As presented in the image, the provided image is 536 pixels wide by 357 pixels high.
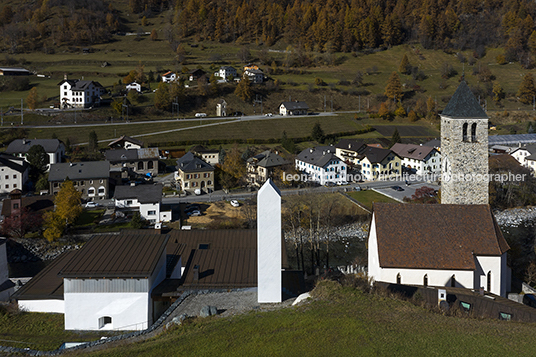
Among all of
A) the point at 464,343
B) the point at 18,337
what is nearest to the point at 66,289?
the point at 18,337

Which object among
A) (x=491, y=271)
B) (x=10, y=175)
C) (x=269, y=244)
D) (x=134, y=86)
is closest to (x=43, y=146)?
(x=10, y=175)

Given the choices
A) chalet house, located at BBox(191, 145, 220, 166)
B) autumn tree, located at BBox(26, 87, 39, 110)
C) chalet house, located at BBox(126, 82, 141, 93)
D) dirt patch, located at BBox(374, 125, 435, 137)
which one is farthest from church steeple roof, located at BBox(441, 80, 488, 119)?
autumn tree, located at BBox(26, 87, 39, 110)

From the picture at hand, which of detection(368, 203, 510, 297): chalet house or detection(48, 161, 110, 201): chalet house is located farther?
detection(48, 161, 110, 201): chalet house

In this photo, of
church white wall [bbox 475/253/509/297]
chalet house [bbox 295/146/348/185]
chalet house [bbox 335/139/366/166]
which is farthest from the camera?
chalet house [bbox 335/139/366/166]

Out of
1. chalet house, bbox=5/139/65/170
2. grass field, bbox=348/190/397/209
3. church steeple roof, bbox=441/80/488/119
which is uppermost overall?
church steeple roof, bbox=441/80/488/119

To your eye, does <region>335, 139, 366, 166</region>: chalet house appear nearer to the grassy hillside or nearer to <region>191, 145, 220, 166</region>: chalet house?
<region>191, 145, 220, 166</region>: chalet house

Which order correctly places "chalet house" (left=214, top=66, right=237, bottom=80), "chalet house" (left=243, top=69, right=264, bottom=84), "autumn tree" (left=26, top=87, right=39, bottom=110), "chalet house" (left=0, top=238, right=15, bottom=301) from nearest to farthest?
"chalet house" (left=0, top=238, right=15, bottom=301) < "autumn tree" (left=26, top=87, right=39, bottom=110) < "chalet house" (left=243, top=69, right=264, bottom=84) < "chalet house" (left=214, top=66, right=237, bottom=80)

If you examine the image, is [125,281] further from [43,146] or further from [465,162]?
[43,146]
